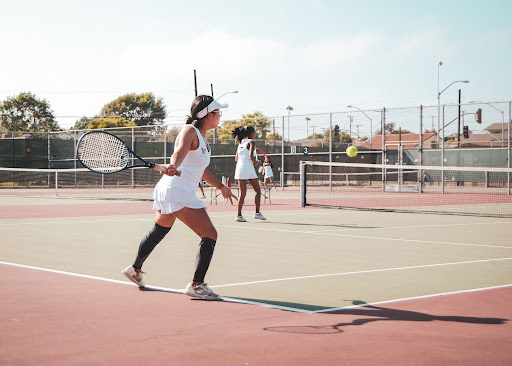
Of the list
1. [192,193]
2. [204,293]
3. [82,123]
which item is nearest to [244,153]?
[192,193]

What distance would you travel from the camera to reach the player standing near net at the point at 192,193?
18.1 feet

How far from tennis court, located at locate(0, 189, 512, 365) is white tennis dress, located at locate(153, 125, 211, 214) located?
0.76 metres

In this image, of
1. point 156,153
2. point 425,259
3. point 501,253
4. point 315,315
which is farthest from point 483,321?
point 156,153

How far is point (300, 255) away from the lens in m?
8.38

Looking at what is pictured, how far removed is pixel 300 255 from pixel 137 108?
328 feet

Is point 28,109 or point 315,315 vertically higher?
point 28,109

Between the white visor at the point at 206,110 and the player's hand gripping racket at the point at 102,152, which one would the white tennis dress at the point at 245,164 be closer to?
the player's hand gripping racket at the point at 102,152

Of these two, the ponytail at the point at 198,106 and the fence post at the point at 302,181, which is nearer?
the ponytail at the point at 198,106

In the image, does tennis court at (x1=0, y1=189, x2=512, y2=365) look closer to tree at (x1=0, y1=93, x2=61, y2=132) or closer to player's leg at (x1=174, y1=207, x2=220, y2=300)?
player's leg at (x1=174, y1=207, x2=220, y2=300)

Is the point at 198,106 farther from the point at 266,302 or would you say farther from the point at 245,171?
the point at 245,171

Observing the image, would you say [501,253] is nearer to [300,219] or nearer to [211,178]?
[211,178]

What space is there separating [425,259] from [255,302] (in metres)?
3.30

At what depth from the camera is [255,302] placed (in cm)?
543

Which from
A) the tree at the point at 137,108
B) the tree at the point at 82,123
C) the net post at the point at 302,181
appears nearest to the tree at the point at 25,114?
the tree at the point at 137,108
